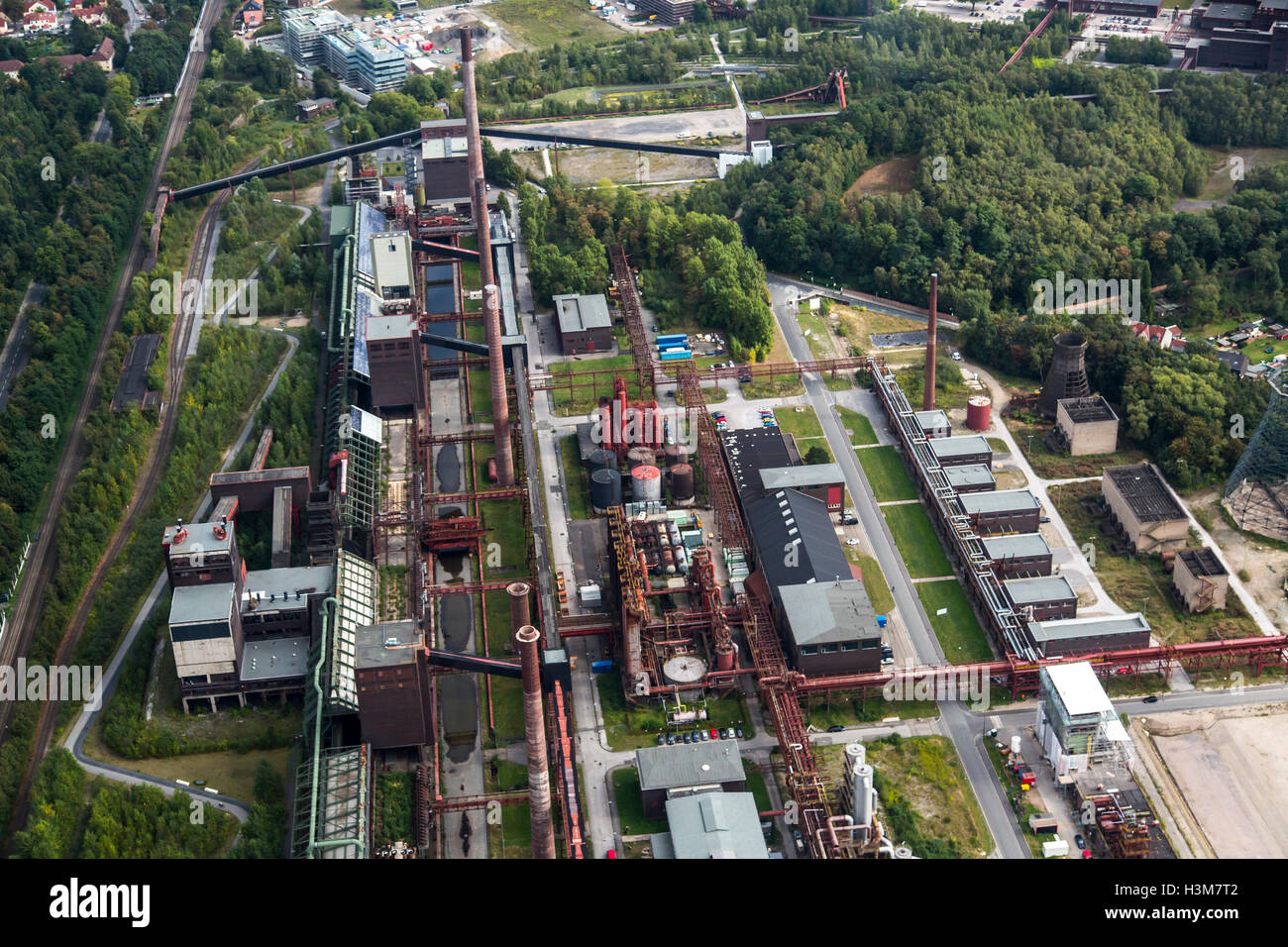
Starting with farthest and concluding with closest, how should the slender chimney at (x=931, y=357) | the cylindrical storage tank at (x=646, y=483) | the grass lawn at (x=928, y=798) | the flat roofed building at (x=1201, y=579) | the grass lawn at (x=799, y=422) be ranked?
the grass lawn at (x=799, y=422) → the slender chimney at (x=931, y=357) → the cylindrical storage tank at (x=646, y=483) → the flat roofed building at (x=1201, y=579) → the grass lawn at (x=928, y=798)

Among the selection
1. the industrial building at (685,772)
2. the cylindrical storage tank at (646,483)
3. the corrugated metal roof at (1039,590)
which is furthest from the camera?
the cylindrical storage tank at (646,483)

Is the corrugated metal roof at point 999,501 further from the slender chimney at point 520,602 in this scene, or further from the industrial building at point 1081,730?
the slender chimney at point 520,602

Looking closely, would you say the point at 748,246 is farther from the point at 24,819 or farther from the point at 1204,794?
the point at 24,819

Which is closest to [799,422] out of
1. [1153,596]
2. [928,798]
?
[1153,596]

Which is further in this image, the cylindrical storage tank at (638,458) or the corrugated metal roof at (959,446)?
the cylindrical storage tank at (638,458)

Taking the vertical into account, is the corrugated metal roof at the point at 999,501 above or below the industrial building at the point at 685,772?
above

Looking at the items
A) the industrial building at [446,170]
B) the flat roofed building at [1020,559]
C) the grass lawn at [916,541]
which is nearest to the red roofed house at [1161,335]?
the grass lawn at [916,541]
